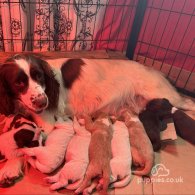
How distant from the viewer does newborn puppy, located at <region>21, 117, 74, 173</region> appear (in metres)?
1.77

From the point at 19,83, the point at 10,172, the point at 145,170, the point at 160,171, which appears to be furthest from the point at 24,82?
the point at 160,171

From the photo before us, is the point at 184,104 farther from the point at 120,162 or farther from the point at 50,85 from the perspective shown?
the point at 50,85

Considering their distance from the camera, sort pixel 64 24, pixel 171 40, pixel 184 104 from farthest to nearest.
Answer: pixel 171 40, pixel 64 24, pixel 184 104

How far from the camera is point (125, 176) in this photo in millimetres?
1841

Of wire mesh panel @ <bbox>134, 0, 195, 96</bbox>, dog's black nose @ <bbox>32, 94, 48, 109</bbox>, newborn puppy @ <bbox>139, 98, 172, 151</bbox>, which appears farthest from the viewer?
wire mesh panel @ <bbox>134, 0, 195, 96</bbox>

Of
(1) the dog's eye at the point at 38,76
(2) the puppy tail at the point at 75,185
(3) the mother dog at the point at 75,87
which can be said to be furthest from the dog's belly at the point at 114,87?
(2) the puppy tail at the point at 75,185

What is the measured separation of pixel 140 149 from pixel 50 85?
0.84 metres

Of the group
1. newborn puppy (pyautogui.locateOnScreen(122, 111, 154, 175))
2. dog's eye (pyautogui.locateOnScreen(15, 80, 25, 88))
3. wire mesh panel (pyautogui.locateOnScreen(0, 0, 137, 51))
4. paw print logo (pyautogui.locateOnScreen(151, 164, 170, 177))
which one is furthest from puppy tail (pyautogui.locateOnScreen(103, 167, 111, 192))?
wire mesh panel (pyautogui.locateOnScreen(0, 0, 137, 51))

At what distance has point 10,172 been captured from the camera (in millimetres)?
1812

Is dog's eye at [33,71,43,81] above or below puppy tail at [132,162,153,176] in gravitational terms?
above

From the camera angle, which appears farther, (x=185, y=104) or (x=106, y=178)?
(x=185, y=104)

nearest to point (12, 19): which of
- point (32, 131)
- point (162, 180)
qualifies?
point (32, 131)

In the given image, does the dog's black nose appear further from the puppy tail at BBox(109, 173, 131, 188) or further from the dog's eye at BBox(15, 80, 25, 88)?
the puppy tail at BBox(109, 173, 131, 188)

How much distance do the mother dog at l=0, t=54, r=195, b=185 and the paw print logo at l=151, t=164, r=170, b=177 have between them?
0.58 metres
